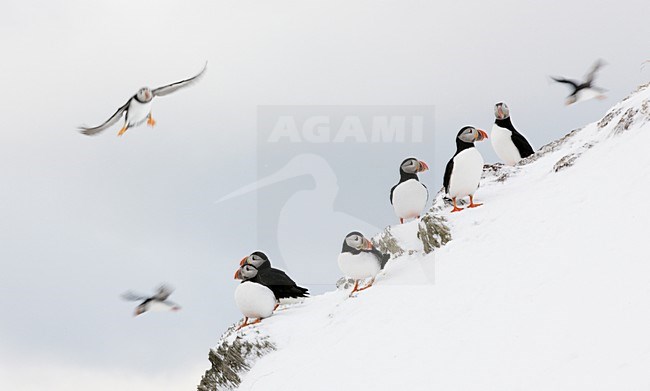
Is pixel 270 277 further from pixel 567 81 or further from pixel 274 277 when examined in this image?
pixel 567 81

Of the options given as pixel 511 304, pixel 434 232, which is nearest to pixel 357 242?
pixel 434 232

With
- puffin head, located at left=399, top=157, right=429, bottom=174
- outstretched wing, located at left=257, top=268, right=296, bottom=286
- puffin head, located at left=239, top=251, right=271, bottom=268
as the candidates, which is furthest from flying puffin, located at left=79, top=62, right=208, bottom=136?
puffin head, located at left=399, top=157, right=429, bottom=174

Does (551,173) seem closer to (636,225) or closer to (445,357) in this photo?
(636,225)

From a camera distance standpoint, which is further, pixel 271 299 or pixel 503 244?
pixel 271 299

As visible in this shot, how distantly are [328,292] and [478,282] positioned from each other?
8241 millimetres

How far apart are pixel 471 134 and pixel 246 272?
22.9 feet

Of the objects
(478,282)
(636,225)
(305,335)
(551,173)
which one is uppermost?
(551,173)

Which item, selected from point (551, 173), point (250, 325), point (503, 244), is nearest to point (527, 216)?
point (503, 244)

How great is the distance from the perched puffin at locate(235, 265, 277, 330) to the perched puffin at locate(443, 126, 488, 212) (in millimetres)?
5494

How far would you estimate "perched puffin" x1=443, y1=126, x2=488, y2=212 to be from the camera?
15.1 meters

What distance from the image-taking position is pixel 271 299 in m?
16.5

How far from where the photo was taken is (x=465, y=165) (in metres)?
15.0

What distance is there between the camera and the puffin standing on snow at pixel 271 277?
55.3 feet

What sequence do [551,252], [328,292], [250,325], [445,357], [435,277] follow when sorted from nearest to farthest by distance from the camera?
[445,357] → [551,252] → [435,277] → [250,325] → [328,292]
